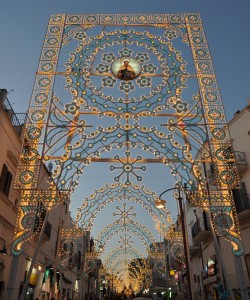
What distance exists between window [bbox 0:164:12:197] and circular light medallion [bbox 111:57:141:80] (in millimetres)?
5795

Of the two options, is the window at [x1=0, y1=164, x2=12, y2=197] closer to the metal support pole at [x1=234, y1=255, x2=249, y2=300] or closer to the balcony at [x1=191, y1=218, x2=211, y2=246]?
the metal support pole at [x1=234, y1=255, x2=249, y2=300]

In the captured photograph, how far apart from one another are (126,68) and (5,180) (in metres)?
6.46

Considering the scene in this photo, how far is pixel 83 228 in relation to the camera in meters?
A: 12.6

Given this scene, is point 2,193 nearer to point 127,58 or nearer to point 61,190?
point 61,190

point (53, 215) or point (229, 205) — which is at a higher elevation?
point (53, 215)

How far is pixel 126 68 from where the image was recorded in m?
8.88

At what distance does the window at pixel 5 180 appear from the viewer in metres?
10.9

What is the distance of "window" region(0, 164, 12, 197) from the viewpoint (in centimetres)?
1087

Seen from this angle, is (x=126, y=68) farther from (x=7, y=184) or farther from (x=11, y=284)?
(x=7, y=184)

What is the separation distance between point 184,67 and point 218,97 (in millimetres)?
1628

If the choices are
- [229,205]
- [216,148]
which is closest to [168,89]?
[216,148]

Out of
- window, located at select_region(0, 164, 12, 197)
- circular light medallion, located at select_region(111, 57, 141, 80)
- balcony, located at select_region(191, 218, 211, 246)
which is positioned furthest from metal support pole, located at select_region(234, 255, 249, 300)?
balcony, located at select_region(191, 218, 211, 246)

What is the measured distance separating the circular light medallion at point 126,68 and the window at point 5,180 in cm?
580

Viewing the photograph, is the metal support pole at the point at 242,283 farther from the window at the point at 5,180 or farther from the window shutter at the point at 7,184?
the window shutter at the point at 7,184
